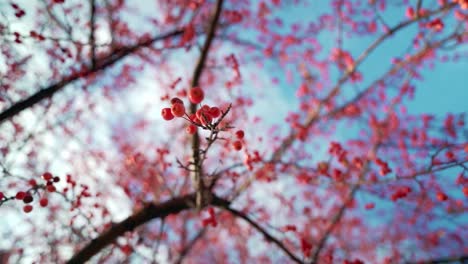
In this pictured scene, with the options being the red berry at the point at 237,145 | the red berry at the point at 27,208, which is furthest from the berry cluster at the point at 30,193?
the red berry at the point at 237,145

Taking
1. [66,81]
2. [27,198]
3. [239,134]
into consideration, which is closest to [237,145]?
[239,134]

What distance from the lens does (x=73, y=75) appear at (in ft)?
26.3

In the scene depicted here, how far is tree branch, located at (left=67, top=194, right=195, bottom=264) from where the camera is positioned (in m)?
6.18

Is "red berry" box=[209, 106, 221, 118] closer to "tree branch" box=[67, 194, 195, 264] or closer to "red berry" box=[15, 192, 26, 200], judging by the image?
"red berry" box=[15, 192, 26, 200]

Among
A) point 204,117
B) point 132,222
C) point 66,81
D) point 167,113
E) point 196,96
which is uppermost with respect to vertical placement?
point 66,81

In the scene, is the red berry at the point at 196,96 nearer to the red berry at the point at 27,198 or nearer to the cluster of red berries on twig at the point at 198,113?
the cluster of red berries on twig at the point at 198,113

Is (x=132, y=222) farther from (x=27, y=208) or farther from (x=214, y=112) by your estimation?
(x=214, y=112)

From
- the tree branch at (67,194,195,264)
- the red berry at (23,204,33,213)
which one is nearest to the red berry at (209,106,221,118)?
the red berry at (23,204,33,213)

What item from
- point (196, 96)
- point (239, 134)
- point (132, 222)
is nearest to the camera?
point (196, 96)

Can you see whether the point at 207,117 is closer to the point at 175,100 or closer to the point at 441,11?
the point at 175,100

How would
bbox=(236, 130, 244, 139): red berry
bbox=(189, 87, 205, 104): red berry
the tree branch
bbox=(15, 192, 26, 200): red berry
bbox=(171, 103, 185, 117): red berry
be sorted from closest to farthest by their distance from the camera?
bbox=(171, 103, 185, 117): red berry → bbox=(189, 87, 205, 104): red berry → bbox=(236, 130, 244, 139): red berry → bbox=(15, 192, 26, 200): red berry → the tree branch

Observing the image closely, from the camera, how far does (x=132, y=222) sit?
6.67 metres

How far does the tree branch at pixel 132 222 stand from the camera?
243 inches

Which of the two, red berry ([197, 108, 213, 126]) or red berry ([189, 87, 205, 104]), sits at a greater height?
red berry ([189, 87, 205, 104])
